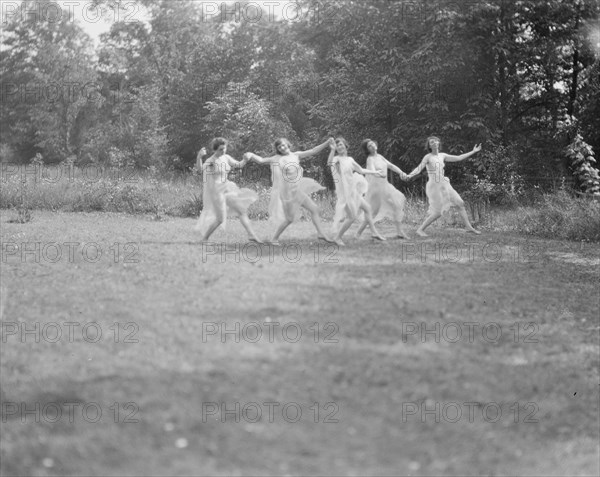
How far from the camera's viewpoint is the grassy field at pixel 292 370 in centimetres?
726

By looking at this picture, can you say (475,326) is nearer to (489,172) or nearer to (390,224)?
(390,224)

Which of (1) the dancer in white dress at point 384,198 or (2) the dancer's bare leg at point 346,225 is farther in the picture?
(1) the dancer in white dress at point 384,198

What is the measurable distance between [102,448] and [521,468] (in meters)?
3.92

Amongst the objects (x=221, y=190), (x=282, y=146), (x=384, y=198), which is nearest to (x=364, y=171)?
(x=384, y=198)

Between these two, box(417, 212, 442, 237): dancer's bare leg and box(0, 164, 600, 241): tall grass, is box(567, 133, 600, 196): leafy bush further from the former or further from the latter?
box(417, 212, 442, 237): dancer's bare leg

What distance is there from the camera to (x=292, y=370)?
8.43 metres

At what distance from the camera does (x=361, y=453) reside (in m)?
7.17

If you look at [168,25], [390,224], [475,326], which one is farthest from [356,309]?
[168,25]

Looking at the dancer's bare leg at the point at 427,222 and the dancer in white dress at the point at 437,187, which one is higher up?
the dancer in white dress at the point at 437,187

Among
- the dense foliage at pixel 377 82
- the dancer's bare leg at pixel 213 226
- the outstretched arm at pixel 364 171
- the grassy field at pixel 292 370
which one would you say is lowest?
the grassy field at pixel 292 370

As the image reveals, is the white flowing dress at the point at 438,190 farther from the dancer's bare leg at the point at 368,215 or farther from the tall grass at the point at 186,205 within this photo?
the tall grass at the point at 186,205

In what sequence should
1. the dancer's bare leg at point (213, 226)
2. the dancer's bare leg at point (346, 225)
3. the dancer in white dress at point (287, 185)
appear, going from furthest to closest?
the dancer's bare leg at point (346, 225) → the dancer's bare leg at point (213, 226) → the dancer in white dress at point (287, 185)

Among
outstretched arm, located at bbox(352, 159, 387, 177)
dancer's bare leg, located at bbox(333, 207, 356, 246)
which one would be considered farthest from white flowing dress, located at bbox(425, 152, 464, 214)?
dancer's bare leg, located at bbox(333, 207, 356, 246)

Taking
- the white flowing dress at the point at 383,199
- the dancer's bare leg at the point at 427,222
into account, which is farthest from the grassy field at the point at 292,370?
the dancer's bare leg at the point at 427,222
